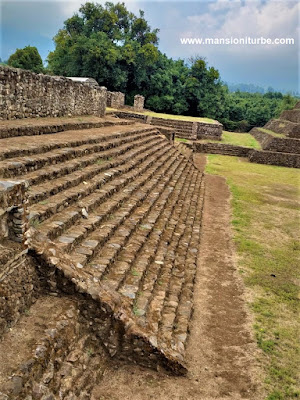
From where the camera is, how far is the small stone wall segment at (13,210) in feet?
10.7

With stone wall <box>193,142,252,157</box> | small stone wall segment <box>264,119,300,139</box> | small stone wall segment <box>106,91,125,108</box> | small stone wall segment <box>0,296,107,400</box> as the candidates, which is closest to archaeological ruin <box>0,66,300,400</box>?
small stone wall segment <box>0,296,107,400</box>

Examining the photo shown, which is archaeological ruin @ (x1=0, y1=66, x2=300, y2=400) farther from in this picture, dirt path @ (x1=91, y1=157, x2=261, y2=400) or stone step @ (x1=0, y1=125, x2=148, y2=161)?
A: dirt path @ (x1=91, y1=157, x2=261, y2=400)

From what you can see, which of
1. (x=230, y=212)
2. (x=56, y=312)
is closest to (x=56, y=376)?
(x=56, y=312)

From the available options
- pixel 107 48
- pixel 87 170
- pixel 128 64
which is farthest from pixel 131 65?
pixel 87 170

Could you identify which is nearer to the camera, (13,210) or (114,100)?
(13,210)

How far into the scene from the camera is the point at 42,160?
602 cm

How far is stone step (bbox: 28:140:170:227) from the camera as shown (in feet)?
15.5

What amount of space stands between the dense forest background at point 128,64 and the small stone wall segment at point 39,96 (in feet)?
69.2

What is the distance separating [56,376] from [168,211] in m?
5.75

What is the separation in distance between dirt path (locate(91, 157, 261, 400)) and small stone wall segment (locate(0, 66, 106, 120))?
6.20 metres

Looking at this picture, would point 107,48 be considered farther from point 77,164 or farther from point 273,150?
point 77,164

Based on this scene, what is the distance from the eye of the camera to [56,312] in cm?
371

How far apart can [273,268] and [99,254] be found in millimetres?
4235

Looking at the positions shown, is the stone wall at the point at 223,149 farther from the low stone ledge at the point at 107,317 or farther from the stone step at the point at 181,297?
the low stone ledge at the point at 107,317
